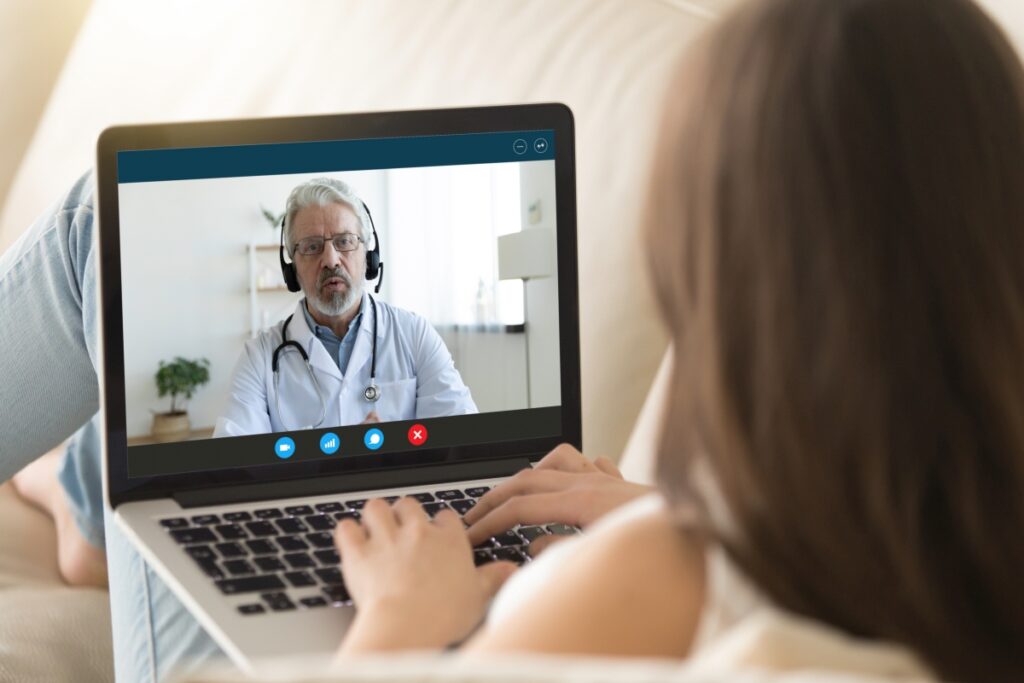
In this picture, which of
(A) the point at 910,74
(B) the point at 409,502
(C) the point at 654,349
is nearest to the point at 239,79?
(C) the point at 654,349

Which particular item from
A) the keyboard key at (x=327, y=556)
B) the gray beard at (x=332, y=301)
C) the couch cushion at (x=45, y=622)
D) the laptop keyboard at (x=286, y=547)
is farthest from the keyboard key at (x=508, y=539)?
the couch cushion at (x=45, y=622)

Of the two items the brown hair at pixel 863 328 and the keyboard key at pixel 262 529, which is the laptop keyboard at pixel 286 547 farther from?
the brown hair at pixel 863 328

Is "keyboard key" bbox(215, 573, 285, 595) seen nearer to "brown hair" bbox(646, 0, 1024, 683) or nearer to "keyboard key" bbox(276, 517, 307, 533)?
"keyboard key" bbox(276, 517, 307, 533)

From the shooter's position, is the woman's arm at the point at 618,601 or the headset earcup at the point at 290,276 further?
the headset earcup at the point at 290,276

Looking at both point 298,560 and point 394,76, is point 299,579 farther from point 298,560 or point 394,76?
point 394,76

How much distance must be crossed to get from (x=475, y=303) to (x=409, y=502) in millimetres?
276

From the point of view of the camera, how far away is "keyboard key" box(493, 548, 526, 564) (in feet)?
2.28

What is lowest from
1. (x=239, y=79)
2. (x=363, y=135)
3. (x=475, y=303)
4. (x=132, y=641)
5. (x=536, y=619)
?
(x=132, y=641)

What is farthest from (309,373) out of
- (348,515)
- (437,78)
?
(437,78)

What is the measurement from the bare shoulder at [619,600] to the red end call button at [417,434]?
44 cm

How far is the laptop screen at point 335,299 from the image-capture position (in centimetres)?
80

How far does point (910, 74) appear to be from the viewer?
0.41 metres

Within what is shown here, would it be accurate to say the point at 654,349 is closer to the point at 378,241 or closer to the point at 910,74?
the point at 378,241

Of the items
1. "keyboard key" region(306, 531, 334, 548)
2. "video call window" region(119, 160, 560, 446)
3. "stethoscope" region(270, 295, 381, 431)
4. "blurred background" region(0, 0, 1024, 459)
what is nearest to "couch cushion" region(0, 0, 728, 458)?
"blurred background" region(0, 0, 1024, 459)
